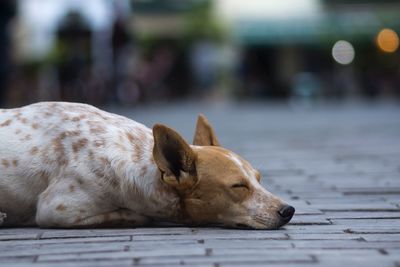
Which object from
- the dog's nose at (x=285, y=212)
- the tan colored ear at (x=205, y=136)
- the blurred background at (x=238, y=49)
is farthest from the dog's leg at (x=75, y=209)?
the blurred background at (x=238, y=49)

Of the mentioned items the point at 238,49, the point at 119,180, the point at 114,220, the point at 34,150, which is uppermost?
the point at 34,150

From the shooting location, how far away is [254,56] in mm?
44875

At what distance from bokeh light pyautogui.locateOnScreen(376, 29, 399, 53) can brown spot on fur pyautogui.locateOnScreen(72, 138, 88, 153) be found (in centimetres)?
3647

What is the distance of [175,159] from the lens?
466 centimetres

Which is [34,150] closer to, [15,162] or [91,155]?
[15,162]

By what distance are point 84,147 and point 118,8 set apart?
1763 cm

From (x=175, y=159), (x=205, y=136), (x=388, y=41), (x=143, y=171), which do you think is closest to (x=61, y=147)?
(x=143, y=171)

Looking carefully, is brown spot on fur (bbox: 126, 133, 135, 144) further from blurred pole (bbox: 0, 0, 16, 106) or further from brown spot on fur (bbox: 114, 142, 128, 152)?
blurred pole (bbox: 0, 0, 16, 106)

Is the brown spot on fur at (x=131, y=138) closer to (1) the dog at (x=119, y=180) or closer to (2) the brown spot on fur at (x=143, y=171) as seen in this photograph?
(1) the dog at (x=119, y=180)

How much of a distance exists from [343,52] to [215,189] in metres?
39.0

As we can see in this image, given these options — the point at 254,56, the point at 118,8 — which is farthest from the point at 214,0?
the point at 118,8

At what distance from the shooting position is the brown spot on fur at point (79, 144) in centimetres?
486

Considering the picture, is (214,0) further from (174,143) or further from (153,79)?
(174,143)

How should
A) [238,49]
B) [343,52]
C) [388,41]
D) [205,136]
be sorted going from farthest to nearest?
[238,49]
[343,52]
[388,41]
[205,136]
